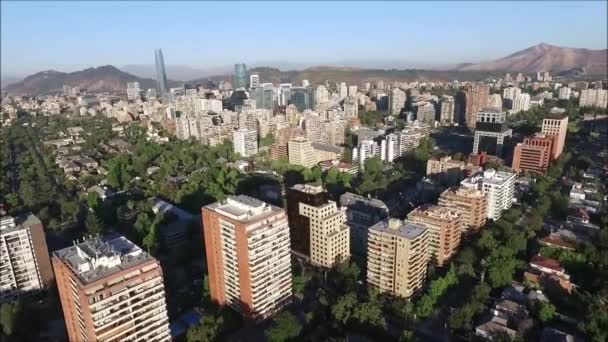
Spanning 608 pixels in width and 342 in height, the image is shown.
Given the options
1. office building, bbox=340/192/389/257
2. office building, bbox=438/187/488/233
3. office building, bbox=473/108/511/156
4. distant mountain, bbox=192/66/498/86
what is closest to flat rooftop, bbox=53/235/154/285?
office building, bbox=340/192/389/257

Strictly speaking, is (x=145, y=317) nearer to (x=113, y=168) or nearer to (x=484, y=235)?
(x=484, y=235)

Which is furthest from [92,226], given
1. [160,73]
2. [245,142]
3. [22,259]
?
[160,73]

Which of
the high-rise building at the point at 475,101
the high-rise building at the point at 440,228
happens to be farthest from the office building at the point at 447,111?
the high-rise building at the point at 440,228

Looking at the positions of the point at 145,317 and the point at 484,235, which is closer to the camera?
the point at 145,317

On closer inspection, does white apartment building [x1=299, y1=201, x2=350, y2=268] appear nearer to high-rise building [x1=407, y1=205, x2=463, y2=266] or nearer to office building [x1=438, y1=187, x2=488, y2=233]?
high-rise building [x1=407, y1=205, x2=463, y2=266]

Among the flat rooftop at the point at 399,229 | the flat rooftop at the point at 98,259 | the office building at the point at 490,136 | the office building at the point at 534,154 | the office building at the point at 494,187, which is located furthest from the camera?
the office building at the point at 490,136

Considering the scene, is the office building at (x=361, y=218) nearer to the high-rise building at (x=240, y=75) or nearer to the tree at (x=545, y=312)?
the tree at (x=545, y=312)

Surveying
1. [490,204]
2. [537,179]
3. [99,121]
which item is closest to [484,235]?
[490,204]
